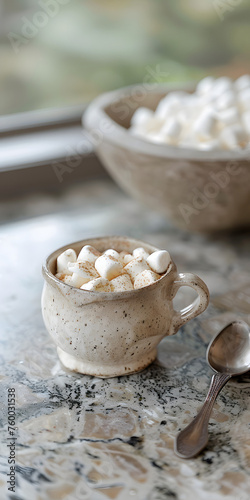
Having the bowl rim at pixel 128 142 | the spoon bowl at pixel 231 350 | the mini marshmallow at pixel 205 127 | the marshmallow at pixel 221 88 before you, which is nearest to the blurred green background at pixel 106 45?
the bowl rim at pixel 128 142

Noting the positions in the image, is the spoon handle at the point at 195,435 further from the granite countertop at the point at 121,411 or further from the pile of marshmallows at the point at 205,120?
the pile of marshmallows at the point at 205,120

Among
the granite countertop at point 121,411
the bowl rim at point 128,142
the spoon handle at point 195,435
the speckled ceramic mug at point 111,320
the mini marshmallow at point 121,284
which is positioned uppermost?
the bowl rim at point 128,142

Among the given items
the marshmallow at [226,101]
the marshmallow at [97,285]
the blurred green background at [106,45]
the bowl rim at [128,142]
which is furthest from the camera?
the blurred green background at [106,45]

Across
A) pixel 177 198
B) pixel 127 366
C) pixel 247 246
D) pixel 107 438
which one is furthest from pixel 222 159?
pixel 107 438

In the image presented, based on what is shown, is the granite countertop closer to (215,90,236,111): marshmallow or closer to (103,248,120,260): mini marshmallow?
(103,248,120,260): mini marshmallow

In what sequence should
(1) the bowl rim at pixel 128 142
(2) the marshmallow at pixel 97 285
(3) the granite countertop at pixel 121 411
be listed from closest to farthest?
1. (3) the granite countertop at pixel 121 411
2. (2) the marshmallow at pixel 97 285
3. (1) the bowl rim at pixel 128 142

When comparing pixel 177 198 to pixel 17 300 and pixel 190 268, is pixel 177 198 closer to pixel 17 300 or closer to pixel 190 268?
pixel 190 268
